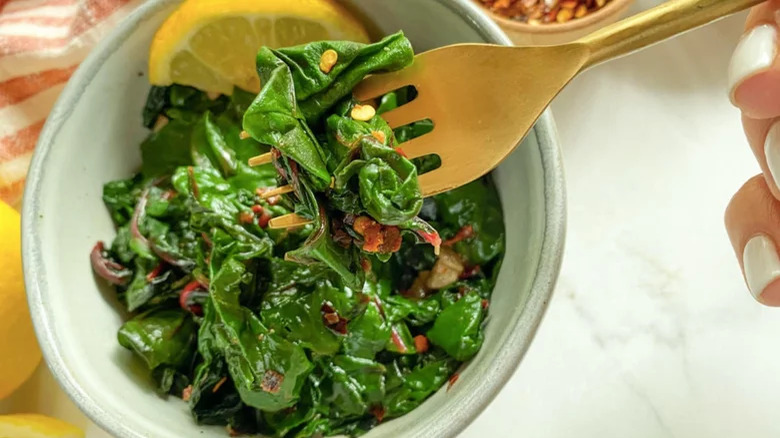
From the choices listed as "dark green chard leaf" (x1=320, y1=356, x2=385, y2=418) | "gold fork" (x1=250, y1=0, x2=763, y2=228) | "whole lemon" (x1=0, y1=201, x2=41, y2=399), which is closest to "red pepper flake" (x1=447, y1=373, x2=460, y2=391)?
"dark green chard leaf" (x1=320, y1=356, x2=385, y2=418)

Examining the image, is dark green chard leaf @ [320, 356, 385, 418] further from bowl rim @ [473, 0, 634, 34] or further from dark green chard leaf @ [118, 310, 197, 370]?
bowl rim @ [473, 0, 634, 34]

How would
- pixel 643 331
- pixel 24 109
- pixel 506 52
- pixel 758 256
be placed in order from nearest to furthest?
pixel 506 52 < pixel 758 256 < pixel 643 331 < pixel 24 109

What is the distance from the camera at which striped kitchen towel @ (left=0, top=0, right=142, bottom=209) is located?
1.51 m

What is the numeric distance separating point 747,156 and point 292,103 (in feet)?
3.38

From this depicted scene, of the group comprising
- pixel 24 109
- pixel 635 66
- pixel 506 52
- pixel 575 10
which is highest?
pixel 506 52

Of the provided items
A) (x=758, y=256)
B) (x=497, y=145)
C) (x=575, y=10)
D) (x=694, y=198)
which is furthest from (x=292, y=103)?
(x=694, y=198)

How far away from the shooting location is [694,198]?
1488 mm

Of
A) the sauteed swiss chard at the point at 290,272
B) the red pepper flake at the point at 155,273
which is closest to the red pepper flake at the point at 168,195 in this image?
the sauteed swiss chard at the point at 290,272

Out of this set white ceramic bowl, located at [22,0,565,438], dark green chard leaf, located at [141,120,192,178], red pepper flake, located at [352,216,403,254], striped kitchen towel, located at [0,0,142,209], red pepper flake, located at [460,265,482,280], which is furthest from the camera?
striped kitchen towel, located at [0,0,142,209]

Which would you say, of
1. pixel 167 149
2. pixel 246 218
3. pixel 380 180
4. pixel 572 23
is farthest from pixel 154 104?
pixel 572 23

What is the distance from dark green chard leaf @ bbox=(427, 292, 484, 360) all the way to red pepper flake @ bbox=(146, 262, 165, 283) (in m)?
0.49

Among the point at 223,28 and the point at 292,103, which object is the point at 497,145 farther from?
the point at 223,28

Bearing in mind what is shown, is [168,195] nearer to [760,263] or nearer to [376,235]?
[376,235]

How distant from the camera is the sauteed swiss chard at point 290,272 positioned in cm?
102
